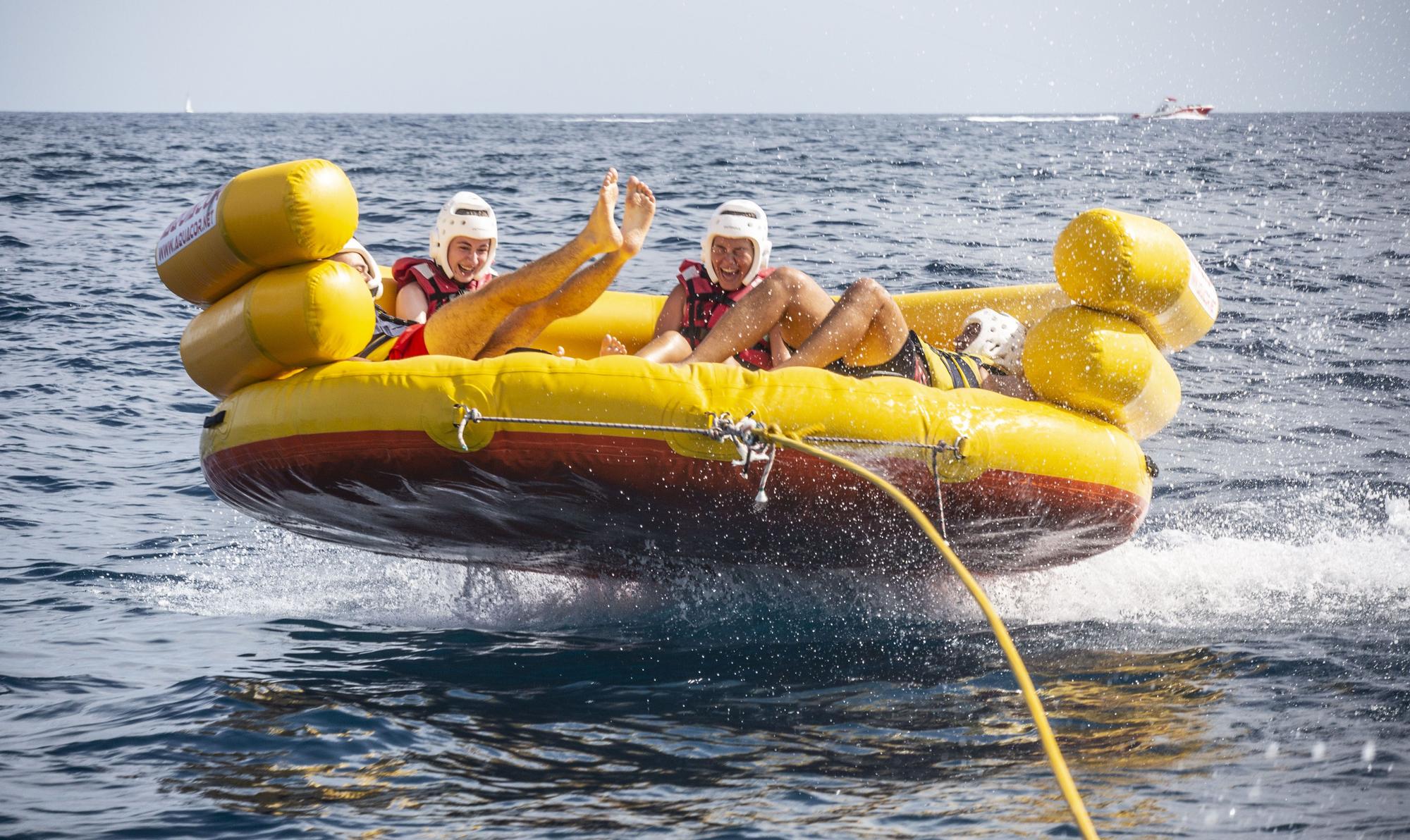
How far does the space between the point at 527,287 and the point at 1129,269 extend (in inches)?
79.2

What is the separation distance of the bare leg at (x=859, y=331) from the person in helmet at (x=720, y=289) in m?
0.33

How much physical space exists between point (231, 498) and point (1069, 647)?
9.71 ft

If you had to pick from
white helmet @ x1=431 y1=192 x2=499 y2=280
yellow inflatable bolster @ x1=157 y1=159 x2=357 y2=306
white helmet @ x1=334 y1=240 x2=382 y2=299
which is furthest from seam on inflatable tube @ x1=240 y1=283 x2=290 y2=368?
white helmet @ x1=431 y1=192 x2=499 y2=280

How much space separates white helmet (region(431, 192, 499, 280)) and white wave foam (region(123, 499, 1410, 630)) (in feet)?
4.09

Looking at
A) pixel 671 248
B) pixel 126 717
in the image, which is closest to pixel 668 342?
pixel 126 717

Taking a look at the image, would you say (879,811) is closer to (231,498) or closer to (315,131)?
(231,498)

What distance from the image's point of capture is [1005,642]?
2.92 m

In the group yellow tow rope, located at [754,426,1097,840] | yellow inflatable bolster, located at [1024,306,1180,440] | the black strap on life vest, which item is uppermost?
yellow inflatable bolster, located at [1024,306,1180,440]

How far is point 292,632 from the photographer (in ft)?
15.5

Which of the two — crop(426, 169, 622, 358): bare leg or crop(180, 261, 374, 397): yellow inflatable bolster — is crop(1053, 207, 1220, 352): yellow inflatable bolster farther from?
Result: crop(180, 261, 374, 397): yellow inflatable bolster

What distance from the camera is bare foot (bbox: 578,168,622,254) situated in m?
4.40

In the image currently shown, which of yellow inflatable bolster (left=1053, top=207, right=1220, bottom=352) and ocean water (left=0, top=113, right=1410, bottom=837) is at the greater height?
yellow inflatable bolster (left=1053, top=207, right=1220, bottom=352)

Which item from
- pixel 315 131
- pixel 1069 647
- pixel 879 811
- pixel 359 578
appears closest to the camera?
pixel 879 811

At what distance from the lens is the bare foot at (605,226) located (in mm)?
4398
